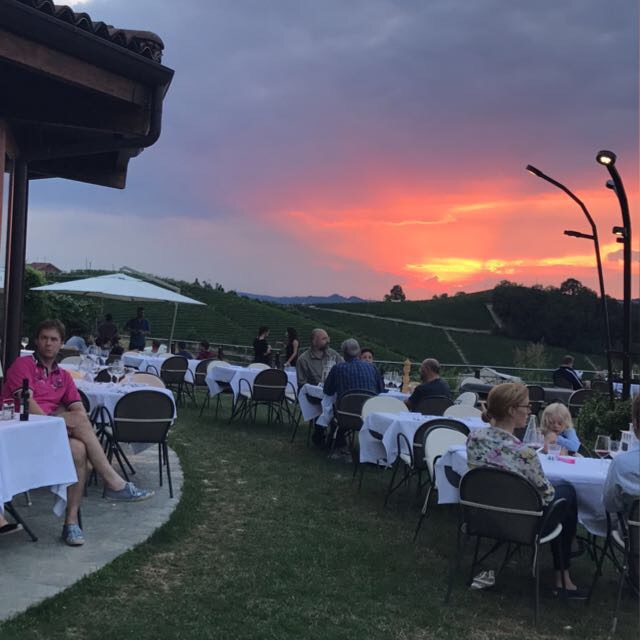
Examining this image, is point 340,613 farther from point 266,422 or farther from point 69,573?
point 266,422

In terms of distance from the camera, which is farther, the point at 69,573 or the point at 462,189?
the point at 462,189

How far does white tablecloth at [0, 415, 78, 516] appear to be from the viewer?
358cm

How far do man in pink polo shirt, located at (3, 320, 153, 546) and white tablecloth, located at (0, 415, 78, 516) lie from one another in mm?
295

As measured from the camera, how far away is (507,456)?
3.67m

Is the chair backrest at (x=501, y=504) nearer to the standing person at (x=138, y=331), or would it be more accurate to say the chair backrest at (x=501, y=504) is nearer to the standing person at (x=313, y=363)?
the standing person at (x=313, y=363)

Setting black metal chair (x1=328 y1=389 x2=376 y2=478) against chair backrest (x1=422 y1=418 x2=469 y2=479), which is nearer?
chair backrest (x1=422 y1=418 x2=469 y2=479)

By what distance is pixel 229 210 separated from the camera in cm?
1828

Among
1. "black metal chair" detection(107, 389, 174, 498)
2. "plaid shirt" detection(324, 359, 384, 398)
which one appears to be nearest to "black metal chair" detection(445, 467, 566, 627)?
"black metal chair" detection(107, 389, 174, 498)

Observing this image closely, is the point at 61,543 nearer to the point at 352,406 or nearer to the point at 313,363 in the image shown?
the point at 352,406

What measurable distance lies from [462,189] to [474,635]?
33.0ft

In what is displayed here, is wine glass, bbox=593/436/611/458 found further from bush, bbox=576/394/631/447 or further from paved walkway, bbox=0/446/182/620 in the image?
bush, bbox=576/394/631/447

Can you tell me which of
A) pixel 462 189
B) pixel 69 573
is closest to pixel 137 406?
pixel 69 573

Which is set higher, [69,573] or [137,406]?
[137,406]

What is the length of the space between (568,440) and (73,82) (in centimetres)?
389
